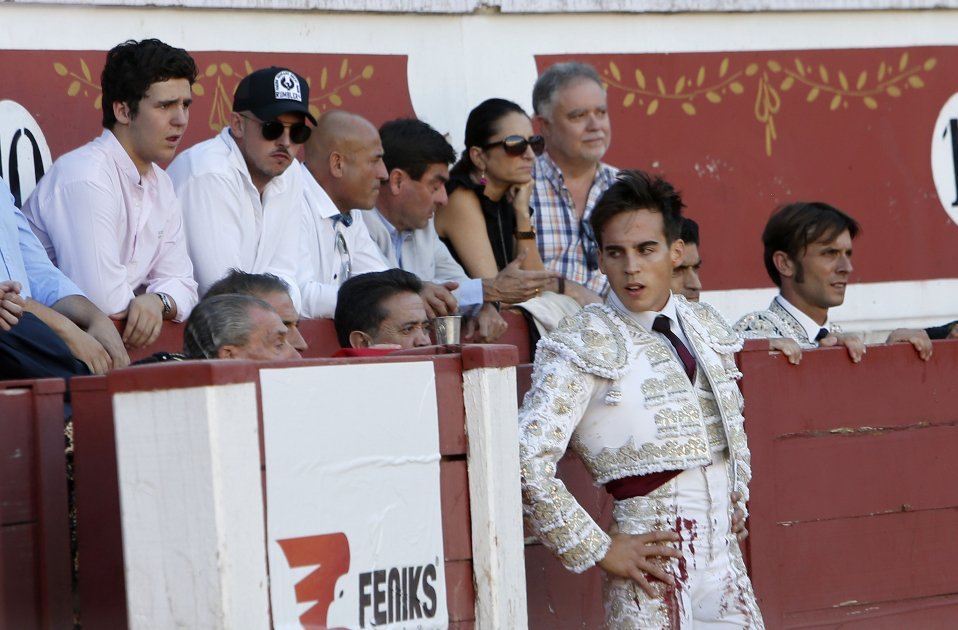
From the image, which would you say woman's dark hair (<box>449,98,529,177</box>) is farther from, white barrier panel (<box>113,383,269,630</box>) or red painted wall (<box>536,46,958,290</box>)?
white barrier panel (<box>113,383,269,630</box>)

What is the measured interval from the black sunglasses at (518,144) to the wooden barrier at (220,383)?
6.39ft

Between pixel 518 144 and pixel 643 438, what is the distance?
179 centimetres

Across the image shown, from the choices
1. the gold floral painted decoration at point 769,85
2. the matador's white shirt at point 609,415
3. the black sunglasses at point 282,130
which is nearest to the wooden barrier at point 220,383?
the matador's white shirt at point 609,415

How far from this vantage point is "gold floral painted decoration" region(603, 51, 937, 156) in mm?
7180

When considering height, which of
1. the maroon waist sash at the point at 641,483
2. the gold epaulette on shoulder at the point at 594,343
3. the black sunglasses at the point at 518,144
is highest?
the black sunglasses at the point at 518,144

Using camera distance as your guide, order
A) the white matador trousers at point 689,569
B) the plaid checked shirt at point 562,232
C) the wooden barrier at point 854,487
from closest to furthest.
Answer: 1. the white matador trousers at point 689,569
2. the wooden barrier at point 854,487
3. the plaid checked shirt at point 562,232

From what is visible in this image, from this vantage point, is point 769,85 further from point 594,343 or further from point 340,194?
point 594,343

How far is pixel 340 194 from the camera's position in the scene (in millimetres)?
5484

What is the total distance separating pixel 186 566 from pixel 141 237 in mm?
2003

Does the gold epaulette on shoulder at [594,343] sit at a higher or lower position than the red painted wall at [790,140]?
lower

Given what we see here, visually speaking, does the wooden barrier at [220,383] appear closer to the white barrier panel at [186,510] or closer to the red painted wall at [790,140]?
the white barrier panel at [186,510]

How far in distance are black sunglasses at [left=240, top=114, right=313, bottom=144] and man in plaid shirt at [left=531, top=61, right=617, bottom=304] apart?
1043 millimetres

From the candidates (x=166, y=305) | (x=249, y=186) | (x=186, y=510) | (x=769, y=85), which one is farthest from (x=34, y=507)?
(x=769, y=85)

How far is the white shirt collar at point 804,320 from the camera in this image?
5559mm
